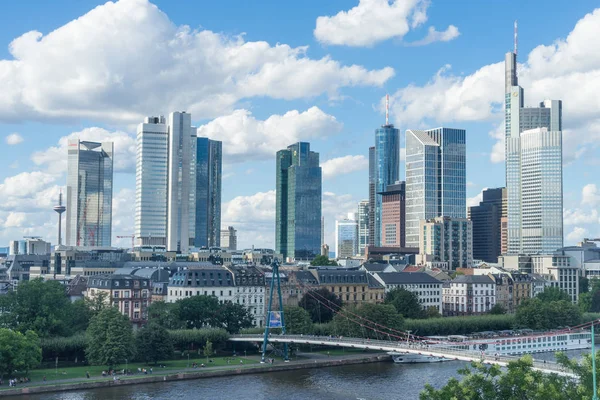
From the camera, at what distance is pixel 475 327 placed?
13388 cm

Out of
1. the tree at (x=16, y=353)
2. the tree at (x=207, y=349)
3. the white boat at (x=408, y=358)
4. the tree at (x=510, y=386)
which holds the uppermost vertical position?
the tree at (x=510, y=386)

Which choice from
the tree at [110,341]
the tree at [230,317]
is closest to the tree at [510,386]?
the tree at [110,341]

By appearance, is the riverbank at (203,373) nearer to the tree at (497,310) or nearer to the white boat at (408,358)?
the white boat at (408,358)

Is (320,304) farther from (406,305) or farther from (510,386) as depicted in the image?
(510,386)

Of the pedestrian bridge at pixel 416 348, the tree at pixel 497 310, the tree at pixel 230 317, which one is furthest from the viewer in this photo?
the tree at pixel 497 310

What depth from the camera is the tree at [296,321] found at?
110 metres

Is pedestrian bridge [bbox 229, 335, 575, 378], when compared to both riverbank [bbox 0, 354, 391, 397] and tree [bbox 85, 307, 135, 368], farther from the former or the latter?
tree [bbox 85, 307, 135, 368]

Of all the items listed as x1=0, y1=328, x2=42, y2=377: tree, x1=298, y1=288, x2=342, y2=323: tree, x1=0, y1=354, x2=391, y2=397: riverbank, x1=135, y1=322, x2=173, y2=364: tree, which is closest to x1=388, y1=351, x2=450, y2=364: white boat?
x1=0, y1=354, x2=391, y2=397: riverbank

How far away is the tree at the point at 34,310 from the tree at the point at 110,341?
7.66 metres

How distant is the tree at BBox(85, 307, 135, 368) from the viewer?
3452 inches

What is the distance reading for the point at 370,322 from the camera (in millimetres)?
113250

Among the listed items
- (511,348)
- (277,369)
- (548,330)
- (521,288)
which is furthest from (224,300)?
(521,288)

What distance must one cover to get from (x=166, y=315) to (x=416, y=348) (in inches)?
1518

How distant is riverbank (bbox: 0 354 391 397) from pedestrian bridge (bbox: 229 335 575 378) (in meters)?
3.18
